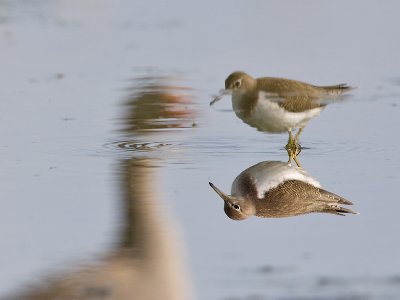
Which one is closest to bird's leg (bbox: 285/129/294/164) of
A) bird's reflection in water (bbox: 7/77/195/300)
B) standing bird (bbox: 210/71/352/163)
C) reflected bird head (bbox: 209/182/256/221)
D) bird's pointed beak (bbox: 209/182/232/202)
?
standing bird (bbox: 210/71/352/163)

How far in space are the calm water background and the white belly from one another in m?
0.22

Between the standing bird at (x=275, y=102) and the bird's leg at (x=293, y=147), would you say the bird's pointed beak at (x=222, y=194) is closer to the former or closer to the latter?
the bird's leg at (x=293, y=147)

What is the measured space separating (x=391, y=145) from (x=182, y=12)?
718 cm

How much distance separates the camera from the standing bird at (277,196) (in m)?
7.59

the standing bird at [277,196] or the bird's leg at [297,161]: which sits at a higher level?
the bird's leg at [297,161]

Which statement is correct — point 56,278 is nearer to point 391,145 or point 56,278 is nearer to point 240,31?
point 391,145

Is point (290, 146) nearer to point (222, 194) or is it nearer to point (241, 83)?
point (241, 83)

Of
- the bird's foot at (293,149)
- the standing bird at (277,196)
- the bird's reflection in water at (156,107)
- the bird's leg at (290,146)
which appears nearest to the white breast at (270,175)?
the standing bird at (277,196)

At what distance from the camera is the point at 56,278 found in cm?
629

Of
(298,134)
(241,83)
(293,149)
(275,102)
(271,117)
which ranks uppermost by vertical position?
(241,83)

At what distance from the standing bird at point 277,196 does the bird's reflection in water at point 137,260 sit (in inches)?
19.8

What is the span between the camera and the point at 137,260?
263 inches

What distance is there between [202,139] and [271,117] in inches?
30.5

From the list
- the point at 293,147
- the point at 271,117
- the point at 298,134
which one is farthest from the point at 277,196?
the point at 298,134
